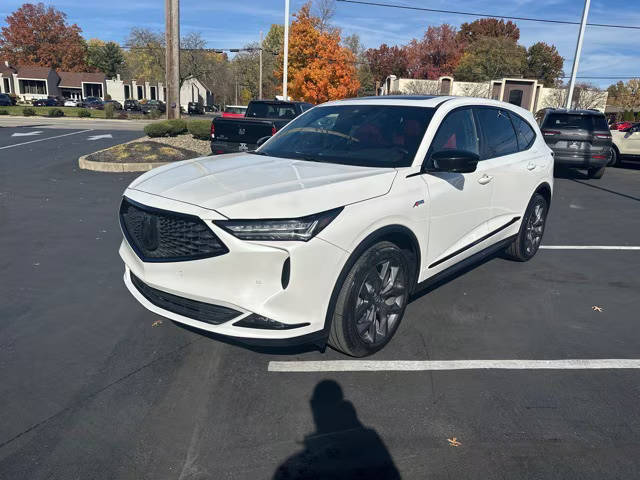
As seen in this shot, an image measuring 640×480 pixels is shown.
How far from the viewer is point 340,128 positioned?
4594mm

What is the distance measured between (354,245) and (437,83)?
A: 2237 inches

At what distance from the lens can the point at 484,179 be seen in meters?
4.65

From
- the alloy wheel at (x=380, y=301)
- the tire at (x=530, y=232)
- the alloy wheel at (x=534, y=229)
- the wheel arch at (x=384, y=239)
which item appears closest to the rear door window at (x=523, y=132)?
the tire at (x=530, y=232)

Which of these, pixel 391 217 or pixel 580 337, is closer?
pixel 391 217

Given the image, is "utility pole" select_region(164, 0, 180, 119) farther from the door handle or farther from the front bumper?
the front bumper

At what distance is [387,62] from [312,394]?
83.1 meters

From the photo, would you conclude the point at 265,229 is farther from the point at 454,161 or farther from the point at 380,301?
the point at 454,161

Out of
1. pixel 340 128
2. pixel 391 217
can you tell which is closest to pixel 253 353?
pixel 391 217

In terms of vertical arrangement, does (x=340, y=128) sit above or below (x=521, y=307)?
above

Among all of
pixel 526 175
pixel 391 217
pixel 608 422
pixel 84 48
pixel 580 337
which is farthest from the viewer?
pixel 84 48

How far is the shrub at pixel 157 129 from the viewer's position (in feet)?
55.4

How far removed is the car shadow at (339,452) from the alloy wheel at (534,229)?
3816mm

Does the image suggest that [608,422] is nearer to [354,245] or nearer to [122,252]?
[354,245]

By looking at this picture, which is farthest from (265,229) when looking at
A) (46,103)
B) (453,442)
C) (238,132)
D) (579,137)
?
(46,103)
